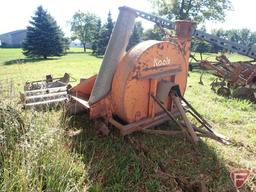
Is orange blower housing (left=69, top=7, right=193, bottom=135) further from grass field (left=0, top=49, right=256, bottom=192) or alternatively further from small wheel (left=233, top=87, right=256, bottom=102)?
small wheel (left=233, top=87, right=256, bottom=102)

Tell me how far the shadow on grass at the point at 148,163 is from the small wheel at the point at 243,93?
409 centimetres

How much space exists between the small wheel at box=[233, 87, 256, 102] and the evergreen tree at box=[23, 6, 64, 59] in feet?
74.6

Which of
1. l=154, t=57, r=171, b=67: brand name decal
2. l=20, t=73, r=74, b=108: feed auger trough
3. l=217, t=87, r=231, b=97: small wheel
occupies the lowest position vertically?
l=217, t=87, r=231, b=97: small wheel

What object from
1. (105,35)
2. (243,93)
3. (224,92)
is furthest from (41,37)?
(243,93)

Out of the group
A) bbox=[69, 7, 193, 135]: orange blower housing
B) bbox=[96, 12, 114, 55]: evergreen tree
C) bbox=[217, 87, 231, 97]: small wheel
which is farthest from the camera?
bbox=[96, 12, 114, 55]: evergreen tree

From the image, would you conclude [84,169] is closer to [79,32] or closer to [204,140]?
[204,140]

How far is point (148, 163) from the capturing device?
3268 millimetres

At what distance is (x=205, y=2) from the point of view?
2655 cm

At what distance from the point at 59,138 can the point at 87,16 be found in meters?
60.6

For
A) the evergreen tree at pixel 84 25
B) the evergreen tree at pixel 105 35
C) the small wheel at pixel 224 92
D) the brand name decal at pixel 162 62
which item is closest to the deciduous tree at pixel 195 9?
the evergreen tree at pixel 105 35

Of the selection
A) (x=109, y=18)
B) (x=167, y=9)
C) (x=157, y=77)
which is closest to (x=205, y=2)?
(x=167, y=9)

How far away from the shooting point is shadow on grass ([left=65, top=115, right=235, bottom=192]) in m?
2.92

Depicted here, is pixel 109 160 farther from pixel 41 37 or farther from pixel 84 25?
pixel 84 25

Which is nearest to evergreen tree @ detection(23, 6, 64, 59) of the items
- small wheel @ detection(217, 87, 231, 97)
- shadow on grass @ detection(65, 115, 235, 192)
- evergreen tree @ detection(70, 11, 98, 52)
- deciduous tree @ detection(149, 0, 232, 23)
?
deciduous tree @ detection(149, 0, 232, 23)
